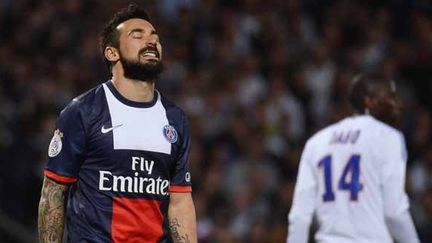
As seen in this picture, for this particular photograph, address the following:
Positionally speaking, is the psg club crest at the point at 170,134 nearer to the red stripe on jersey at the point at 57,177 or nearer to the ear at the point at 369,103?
the red stripe on jersey at the point at 57,177

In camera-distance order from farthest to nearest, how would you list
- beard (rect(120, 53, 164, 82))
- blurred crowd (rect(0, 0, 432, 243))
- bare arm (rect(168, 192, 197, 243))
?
blurred crowd (rect(0, 0, 432, 243))
bare arm (rect(168, 192, 197, 243))
beard (rect(120, 53, 164, 82))

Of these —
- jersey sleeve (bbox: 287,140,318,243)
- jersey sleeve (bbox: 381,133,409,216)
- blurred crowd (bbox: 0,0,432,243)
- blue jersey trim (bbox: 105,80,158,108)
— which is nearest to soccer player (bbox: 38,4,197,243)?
blue jersey trim (bbox: 105,80,158,108)

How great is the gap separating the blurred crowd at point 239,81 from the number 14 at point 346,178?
340 centimetres

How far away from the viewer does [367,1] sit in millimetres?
12234

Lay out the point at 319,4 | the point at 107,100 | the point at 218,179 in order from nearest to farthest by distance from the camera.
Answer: the point at 107,100, the point at 218,179, the point at 319,4

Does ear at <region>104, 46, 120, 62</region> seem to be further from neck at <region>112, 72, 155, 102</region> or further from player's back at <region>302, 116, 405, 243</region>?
player's back at <region>302, 116, 405, 243</region>

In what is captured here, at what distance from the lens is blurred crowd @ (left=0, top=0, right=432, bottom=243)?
10539mm

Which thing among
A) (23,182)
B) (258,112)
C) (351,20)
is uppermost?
(351,20)

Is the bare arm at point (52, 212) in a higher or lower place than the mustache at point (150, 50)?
lower

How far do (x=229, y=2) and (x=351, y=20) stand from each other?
1.59 metres

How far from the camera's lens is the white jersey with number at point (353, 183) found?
20.6 ft

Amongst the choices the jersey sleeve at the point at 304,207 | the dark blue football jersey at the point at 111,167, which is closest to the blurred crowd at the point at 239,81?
the jersey sleeve at the point at 304,207

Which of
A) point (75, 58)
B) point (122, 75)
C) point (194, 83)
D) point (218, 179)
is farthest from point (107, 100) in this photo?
point (75, 58)

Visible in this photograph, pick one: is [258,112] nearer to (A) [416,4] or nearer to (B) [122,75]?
(A) [416,4]
